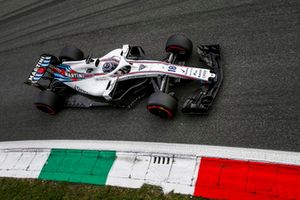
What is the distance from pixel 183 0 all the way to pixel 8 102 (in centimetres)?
515

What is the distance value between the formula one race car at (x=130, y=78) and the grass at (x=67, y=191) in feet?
4.77

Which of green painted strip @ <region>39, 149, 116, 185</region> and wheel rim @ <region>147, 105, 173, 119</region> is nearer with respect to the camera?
wheel rim @ <region>147, 105, 173, 119</region>

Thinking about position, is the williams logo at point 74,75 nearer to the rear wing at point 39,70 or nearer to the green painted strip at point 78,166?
the rear wing at point 39,70

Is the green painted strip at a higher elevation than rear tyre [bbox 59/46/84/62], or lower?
lower

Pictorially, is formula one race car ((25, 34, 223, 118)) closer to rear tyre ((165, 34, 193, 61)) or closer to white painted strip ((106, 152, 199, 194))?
rear tyre ((165, 34, 193, 61))

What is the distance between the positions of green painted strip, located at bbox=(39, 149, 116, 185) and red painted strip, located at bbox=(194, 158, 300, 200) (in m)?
1.81

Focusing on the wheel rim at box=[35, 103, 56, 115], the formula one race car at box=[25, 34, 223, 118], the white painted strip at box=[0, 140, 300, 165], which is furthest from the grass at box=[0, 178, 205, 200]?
the wheel rim at box=[35, 103, 56, 115]

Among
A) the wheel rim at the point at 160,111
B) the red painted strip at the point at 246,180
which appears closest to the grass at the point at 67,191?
the red painted strip at the point at 246,180

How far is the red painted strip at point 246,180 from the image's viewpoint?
4.64 metres

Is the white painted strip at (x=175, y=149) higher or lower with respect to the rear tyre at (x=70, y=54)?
lower

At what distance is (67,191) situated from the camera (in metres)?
5.90

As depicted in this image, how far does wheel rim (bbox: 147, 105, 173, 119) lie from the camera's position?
18.9 feet

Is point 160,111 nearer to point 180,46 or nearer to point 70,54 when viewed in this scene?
point 180,46

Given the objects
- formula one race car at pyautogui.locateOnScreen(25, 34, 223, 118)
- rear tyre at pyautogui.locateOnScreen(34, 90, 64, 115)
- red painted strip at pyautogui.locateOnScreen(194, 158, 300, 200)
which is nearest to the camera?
red painted strip at pyautogui.locateOnScreen(194, 158, 300, 200)
